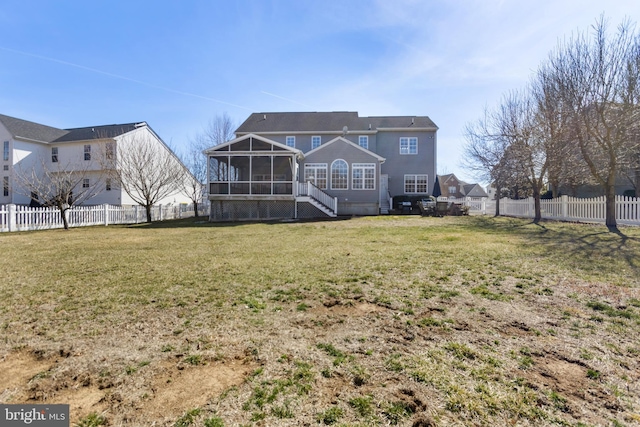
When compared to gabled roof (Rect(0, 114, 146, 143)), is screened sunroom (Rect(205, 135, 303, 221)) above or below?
below

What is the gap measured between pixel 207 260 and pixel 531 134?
18.8m

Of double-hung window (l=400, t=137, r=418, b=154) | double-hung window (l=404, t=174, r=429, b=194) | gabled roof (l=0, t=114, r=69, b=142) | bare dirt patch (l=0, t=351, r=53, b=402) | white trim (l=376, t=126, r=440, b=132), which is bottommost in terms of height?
bare dirt patch (l=0, t=351, r=53, b=402)

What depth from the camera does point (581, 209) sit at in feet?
51.1

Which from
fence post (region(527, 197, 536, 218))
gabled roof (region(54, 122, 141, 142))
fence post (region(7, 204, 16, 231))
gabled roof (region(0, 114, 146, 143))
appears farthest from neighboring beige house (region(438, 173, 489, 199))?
fence post (region(7, 204, 16, 231))

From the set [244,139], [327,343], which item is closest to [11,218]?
[244,139]

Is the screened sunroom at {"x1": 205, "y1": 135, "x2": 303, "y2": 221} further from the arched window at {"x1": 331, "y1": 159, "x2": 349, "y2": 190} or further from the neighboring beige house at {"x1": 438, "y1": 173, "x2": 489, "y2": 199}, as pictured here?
the neighboring beige house at {"x1": 438, "y1": 173, "x2": 489, "y2": 199}

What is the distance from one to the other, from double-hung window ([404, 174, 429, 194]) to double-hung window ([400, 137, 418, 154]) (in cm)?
216

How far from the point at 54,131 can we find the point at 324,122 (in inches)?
1038

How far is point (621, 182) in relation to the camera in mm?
25578

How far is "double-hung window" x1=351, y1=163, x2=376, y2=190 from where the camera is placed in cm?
2148

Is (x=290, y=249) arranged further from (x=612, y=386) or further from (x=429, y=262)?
(x=612, y=386)

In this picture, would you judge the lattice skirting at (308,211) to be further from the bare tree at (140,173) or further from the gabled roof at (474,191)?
the gabled roof at (474,191)

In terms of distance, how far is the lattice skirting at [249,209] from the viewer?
62.5 ft

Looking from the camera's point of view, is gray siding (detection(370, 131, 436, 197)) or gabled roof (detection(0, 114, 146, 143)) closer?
gray siding (detection(370, 131, 436, 197))
